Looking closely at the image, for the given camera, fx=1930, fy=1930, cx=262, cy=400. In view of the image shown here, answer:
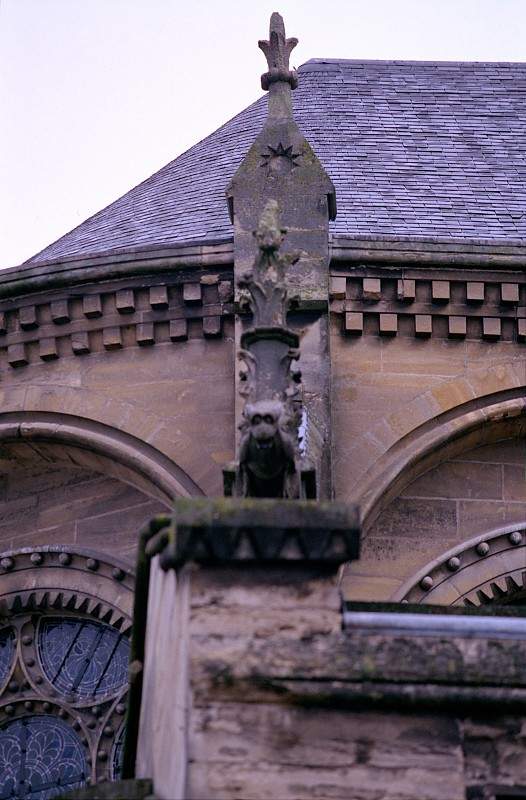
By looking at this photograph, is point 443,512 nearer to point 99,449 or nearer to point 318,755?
point 99,449

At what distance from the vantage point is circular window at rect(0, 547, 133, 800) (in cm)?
1277

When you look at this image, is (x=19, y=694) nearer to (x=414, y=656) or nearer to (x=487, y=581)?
(x=487, y=581)

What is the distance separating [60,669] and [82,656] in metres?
0.17

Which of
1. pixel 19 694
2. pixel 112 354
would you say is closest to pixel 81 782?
pixel 19 694

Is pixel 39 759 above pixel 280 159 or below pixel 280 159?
below

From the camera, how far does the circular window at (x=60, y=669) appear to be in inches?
503

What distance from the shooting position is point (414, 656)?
666 centimetres

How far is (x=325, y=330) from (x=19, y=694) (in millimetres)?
3280

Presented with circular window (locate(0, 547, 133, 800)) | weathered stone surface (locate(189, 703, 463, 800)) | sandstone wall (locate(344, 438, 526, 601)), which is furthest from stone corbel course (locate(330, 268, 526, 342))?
weathered stone surface (locate(189, 703, 463, 800))

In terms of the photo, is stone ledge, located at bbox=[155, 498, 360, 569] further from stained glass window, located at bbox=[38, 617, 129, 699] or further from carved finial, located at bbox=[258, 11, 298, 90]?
carved finial, located at bbox=[258, 11, 298, 90]

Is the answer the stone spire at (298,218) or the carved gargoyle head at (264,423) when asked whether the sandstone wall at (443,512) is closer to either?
the stone spire at (298,218)

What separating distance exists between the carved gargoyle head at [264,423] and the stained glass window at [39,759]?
5.35 metres

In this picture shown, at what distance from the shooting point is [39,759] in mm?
12906

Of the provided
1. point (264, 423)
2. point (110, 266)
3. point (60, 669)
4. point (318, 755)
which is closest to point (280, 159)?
point (110, 266)
